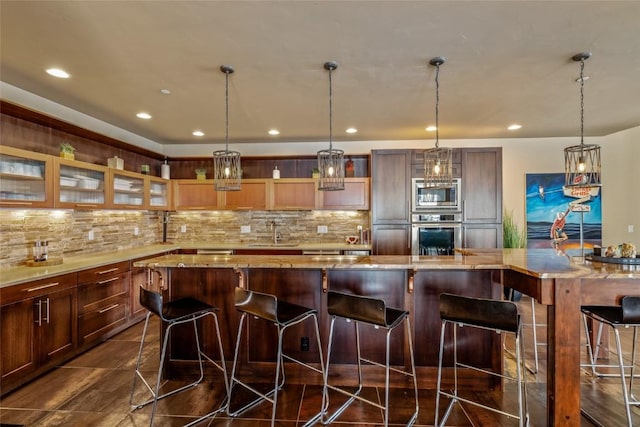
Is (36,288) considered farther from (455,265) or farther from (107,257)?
(455,265)

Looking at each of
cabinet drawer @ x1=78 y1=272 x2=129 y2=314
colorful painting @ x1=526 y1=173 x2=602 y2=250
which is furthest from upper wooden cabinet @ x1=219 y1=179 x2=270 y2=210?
colorful painting @ x1=526 y1=173 x2=602 y2=250

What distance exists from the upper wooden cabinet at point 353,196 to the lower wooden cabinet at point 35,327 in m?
3.29

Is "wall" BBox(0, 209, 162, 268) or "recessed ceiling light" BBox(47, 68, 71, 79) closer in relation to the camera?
"recessed ceiling light" BBox(47, 68, 71, 79)

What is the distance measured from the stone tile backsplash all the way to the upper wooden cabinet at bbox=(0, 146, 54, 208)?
31cm

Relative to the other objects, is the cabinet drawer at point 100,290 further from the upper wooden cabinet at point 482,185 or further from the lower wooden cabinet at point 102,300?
the upper wooden cabinet at point 482,185

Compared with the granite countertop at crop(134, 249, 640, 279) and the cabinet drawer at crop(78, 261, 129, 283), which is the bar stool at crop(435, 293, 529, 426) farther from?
the cabinet drawer at crop(78, 261, 129, 283)

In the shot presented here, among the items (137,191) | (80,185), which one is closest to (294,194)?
(137,191)

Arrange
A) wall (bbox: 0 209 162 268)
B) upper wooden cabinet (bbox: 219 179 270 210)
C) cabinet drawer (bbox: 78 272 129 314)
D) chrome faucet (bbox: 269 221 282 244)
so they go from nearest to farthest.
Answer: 1. wall (bbox: 0 209 162 268)
2. cabinet drawer (bbox: 78 272 129 314)
3. upper wooden cabinet (bbox: 219 179 270 210)
4. chrome faucet (bbox: 269 221 282 244)

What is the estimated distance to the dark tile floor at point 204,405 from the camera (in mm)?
2047

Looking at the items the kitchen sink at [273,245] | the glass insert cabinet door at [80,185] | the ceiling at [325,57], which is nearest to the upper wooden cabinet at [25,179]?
the glass insert cabinet door at [80,185]

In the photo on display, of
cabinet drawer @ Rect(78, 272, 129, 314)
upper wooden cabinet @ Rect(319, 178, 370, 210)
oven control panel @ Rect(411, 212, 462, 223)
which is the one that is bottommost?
cabinet drawer @ Rect(78, 272, 129, 314)

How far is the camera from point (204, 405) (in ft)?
7.30

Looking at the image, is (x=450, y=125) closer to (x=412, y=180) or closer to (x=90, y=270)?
(x=412, y=180)

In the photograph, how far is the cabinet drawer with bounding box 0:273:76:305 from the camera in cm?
231
